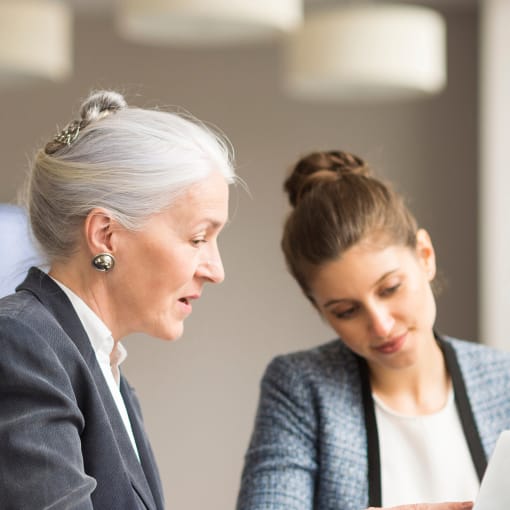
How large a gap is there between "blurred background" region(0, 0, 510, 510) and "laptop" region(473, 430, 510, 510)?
14.4 ft

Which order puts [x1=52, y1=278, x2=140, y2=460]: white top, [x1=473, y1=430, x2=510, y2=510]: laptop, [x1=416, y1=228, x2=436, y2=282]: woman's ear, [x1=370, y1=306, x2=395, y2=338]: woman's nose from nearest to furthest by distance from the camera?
[x1=473, y1=430, x2=510, y2=510]: laptop < [x1=52, y1=278, x2=140, y2=460]: white top < [x1=370, y1=306, x2=395, y2=338]: woman's nose < [x1=416, y1=228, x2=436, y2=282]: woman's ear

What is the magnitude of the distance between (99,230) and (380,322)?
0.78 m

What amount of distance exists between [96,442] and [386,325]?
2.82ft

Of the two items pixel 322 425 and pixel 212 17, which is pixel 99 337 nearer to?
pixel 322 425

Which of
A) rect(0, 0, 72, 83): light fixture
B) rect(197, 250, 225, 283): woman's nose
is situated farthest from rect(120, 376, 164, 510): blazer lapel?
rect(0, 0, 72, 83): light fixture

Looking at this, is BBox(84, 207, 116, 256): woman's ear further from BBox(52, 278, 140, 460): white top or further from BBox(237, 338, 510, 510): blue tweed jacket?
BBox(237, 338, 510, 510): blue tweed jacket

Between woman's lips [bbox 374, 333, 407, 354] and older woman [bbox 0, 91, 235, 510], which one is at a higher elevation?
older woman [bbox 0, 91, 235, 510]

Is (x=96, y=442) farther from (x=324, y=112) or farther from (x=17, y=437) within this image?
(x=324, y=112)

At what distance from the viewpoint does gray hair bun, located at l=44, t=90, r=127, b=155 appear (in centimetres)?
157

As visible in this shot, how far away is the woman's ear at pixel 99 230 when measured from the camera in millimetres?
1508

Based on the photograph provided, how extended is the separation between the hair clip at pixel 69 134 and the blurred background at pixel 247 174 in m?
4.15

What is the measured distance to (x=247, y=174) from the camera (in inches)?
238

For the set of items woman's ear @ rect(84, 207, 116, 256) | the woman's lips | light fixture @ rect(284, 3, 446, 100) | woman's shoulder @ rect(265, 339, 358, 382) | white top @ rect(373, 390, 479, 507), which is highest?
light fixture @ rect(284, 3, 446, 100)

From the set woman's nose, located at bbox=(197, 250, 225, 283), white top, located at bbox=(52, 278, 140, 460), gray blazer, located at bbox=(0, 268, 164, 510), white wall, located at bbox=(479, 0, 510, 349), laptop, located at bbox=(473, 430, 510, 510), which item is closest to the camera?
gray blazer, located at bbox=(0, 268, 164, 510)
